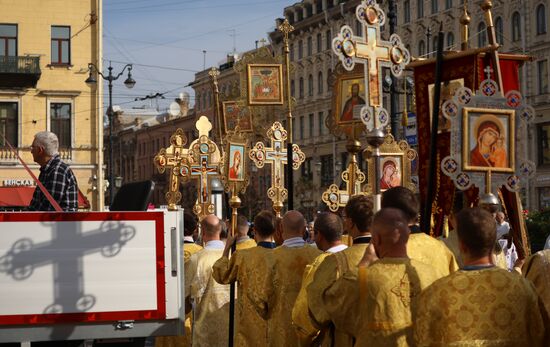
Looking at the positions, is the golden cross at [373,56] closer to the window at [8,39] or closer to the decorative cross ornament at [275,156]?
the decorative cross ornament at [275,156]

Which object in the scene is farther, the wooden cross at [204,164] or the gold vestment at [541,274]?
the wooden cross at [204,164]

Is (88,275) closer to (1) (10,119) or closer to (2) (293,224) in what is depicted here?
(2) (293,224)

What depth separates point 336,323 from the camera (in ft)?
21.7

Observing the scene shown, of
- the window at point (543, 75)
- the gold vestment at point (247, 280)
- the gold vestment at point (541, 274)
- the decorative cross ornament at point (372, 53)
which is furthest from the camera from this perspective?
the window at point (543, 75)

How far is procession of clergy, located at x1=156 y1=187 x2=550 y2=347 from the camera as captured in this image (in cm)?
570

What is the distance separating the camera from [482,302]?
18.7 ft

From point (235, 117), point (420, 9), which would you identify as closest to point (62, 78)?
point (420, 9)

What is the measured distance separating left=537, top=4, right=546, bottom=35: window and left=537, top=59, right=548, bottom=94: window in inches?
54.3

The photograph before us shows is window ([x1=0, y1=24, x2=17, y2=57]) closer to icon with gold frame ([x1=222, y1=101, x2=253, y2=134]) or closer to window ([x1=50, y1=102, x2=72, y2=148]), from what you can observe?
window ([x1=50, y1=102, x2=72, y2=148])

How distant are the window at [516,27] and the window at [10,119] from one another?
2306 cm

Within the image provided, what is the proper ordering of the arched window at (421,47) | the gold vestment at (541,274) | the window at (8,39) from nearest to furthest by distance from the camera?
1. the gold vestment at (541,274)
2. the window at (8,39)
3. the arched window at (421,47)

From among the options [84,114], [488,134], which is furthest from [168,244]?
[84,114]

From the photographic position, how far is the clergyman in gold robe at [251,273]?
31.6ft

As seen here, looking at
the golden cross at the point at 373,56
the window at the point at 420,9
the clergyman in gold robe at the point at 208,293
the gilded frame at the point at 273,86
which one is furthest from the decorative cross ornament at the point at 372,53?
the window at the point at 420,9
